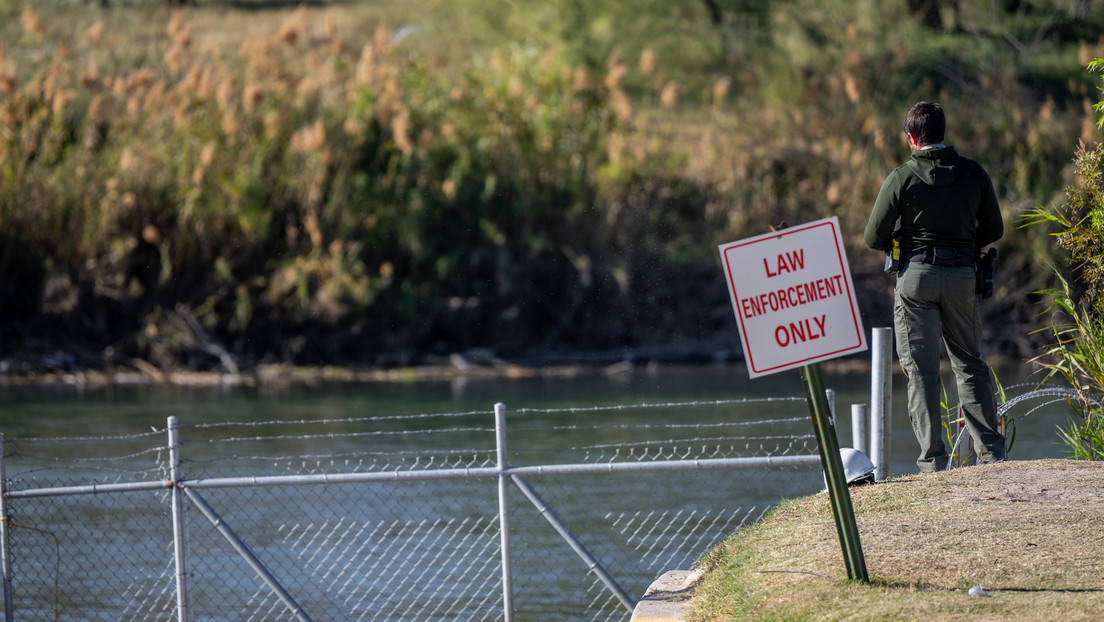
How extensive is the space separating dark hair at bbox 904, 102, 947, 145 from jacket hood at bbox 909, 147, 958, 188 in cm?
6

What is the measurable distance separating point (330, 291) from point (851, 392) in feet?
26.5

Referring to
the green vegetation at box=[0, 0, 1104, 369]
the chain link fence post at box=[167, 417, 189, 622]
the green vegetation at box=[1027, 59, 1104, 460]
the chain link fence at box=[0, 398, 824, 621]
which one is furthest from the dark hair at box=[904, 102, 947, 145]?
the green vegetation at box=[0, 0, 1104, 369]

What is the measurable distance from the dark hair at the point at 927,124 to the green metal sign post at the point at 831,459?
80.6 inches

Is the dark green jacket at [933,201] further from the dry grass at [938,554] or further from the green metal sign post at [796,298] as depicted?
the green metal sign post at [796,298]

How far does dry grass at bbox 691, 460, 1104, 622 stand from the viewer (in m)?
5.50

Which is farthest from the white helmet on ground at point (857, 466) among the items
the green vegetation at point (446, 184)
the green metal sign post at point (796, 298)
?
the green vegetation at point (446, 184)

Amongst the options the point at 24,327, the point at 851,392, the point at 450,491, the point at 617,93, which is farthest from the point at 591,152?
the point at 450,491

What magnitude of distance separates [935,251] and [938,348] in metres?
0.53

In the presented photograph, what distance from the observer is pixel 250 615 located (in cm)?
835

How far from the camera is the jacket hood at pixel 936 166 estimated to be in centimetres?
706

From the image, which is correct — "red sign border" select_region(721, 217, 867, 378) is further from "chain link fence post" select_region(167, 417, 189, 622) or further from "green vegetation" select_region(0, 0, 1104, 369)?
"green vegetation" select_region(0, 0, 1104, 369)

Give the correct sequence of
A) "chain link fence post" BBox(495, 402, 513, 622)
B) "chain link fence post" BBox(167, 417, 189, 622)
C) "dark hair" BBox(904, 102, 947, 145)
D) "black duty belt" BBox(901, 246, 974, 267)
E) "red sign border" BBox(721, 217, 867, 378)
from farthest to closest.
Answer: "black duty belt" BBox(901, 246, 974, 267), "dark hair" BBox(904, 102, 947, 145), "chain link fence post" BBox(167, 417, 189, 622), "chain link fence post" BBox(495, 402, 513, 622), "red sign border" BBox(721, 217, 867, 378)

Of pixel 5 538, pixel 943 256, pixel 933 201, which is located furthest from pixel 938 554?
pixel 5 538

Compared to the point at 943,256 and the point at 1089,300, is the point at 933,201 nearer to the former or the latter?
the point at 943,256
